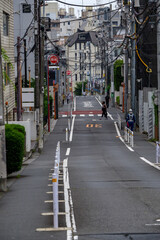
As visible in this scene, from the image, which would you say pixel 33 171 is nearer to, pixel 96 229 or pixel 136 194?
pixel 136 194

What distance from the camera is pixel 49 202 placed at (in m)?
12.8

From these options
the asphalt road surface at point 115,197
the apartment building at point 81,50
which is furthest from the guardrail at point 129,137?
the apartment building at point 81,50

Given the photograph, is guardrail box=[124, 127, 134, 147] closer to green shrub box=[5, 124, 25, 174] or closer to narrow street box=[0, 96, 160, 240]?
narrow street box=[0, 96, 160, 240]

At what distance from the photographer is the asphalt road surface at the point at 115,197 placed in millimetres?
9758

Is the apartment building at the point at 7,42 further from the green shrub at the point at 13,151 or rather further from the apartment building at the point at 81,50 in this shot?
the apartment building at the point at 81,50

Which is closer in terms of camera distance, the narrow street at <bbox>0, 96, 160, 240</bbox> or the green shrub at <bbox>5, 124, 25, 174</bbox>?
the narrow street at <bbox>0, 96, 160, 240</bbox>

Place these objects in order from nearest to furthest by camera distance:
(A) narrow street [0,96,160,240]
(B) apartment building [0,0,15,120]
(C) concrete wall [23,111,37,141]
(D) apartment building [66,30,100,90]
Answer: (A) narrow street [0,96,160,240] < (B) apartment building [0,0,15,120] < (C) concrete wall [23,111,37,141] < (D) apartment building [66,30,100,90]

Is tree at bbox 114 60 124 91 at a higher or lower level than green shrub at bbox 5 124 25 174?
higher

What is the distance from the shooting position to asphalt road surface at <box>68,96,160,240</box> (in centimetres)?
976

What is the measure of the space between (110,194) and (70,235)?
14.4 feet

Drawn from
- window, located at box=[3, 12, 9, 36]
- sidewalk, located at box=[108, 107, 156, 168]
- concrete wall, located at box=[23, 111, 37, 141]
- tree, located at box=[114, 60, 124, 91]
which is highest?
window, located at box=[3, 12, 9, 36]

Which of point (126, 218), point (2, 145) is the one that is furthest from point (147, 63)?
point (126, 218)

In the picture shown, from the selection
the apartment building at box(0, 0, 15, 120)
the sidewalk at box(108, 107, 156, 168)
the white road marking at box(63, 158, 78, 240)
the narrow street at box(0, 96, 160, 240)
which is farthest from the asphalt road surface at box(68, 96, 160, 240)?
the apartment building at box(0, 0, 15, 120)

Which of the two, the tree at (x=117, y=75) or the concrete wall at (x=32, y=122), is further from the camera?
the tree at (x=117, y=75)
